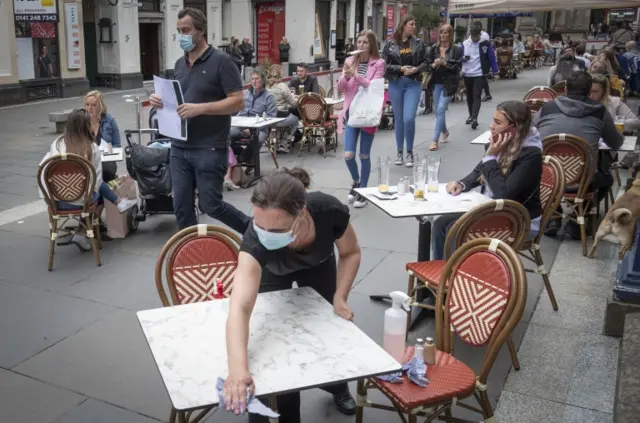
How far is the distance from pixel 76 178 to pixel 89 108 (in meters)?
1.50

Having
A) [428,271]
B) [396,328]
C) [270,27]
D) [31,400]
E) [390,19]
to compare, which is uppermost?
[390,19]

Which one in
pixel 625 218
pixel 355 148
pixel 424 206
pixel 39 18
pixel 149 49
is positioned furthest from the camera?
pixel 149 49

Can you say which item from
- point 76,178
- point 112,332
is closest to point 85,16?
point 76,178

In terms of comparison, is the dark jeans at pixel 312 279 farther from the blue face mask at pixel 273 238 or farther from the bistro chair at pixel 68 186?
the bistro chair at pixel 68 186

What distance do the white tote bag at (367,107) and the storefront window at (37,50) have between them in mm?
12501

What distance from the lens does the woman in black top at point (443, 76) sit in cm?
1012

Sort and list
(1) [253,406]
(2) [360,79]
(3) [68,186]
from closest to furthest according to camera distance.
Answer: (1) [253,406], (3) [68,186], (2) [360,79]

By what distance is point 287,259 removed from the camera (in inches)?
115

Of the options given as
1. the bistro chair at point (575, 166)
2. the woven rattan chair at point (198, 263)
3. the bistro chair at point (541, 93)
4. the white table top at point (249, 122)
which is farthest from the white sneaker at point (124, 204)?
the bistro chair at point (541, 93)

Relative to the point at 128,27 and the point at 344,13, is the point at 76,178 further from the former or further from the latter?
the point at 344,13

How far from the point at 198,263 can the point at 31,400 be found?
1.26 metres

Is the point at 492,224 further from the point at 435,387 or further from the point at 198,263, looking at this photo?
the point at 198,263

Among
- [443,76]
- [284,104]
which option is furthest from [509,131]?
[443,76]

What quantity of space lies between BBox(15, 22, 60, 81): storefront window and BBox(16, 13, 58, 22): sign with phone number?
0.16 metres
